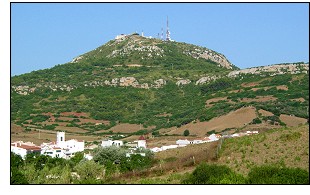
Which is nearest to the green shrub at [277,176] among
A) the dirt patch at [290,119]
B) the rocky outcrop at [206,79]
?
the dirt patch at [290,119]

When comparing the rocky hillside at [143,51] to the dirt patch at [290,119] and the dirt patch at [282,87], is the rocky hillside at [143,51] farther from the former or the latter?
the dirt patch at [290,119]

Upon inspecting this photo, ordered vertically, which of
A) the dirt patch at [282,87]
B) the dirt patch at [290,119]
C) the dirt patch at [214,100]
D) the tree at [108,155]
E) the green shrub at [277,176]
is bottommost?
the green shrub at [277,176]

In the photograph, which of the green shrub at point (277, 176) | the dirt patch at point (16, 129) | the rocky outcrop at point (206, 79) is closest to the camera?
the green shrub at point (277, 176)

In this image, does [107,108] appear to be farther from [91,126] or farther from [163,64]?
[163,64]

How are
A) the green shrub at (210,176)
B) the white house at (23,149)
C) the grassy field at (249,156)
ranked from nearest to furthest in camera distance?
the green shrub at (210,176) < the grassy field at (249,156) < the white house at (23,149)

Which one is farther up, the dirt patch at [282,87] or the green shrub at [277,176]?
the dirt patch at [282,87]
